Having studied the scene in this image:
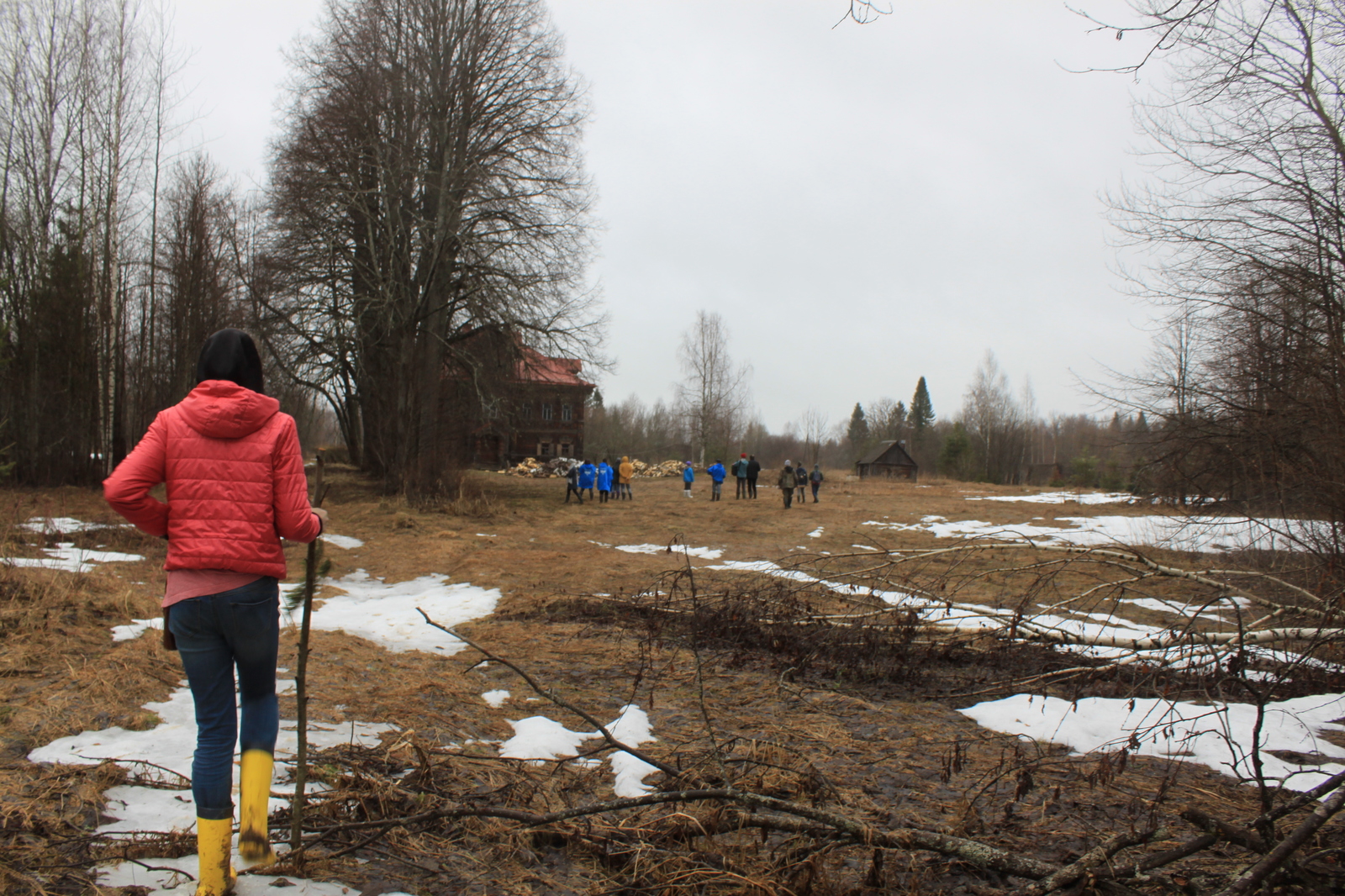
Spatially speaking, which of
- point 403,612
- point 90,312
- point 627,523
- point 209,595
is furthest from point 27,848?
point 90,312

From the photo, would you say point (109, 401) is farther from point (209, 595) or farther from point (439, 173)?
point (209, 595)

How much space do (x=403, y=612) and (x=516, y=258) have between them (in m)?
13.9

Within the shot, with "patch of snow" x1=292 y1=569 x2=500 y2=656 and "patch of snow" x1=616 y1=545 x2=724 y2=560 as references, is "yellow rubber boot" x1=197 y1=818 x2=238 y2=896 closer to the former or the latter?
"patch of snow" x1=292 y1=569 x2=500 y2=656

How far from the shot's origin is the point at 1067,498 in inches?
1134

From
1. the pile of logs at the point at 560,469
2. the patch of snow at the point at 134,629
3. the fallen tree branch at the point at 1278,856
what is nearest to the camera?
the fallen tree branch at the point at 1278,856

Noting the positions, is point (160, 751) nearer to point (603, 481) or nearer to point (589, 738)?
point (589, 738)

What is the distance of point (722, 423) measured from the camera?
56.2m

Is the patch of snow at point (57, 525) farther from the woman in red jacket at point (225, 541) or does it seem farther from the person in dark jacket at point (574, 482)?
the person in dark jacket at point (574, 482)

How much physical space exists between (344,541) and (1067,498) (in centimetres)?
2701

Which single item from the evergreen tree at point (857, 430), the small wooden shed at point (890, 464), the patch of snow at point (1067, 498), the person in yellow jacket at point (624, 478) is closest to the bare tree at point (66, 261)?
the person in yellow jacket at point (624, 478)

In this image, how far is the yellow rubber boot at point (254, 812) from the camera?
7.85 feet

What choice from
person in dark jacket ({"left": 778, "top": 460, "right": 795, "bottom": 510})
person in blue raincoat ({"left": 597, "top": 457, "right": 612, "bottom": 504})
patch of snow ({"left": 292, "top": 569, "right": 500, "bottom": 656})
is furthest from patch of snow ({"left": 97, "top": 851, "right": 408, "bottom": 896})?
person in blue raincoat ({"left": 597, "top": 457, "right": 612, "bottom": 504})

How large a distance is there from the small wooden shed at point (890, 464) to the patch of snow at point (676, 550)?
42018mm

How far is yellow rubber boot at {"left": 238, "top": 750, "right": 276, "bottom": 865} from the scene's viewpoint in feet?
7.85
